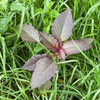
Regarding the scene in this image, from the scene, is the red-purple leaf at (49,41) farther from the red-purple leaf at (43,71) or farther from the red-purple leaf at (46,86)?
the red-purple leaf at (46,86)

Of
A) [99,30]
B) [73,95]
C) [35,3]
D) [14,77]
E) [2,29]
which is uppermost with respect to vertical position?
[35,3]

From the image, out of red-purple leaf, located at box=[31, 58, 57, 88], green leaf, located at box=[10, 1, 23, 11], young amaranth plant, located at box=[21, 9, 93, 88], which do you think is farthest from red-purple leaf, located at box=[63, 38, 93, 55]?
green leaf, located at box=[10, 1, 23, 11]

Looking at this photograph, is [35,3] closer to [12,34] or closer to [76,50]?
[12,34]

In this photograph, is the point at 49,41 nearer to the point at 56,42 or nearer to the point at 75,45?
the point at 56,42

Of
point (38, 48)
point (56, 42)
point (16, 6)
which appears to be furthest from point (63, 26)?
point (16, 6)

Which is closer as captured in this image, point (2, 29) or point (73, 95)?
point (73, 95)

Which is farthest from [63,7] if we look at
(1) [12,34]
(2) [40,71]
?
(2) [40,71]
